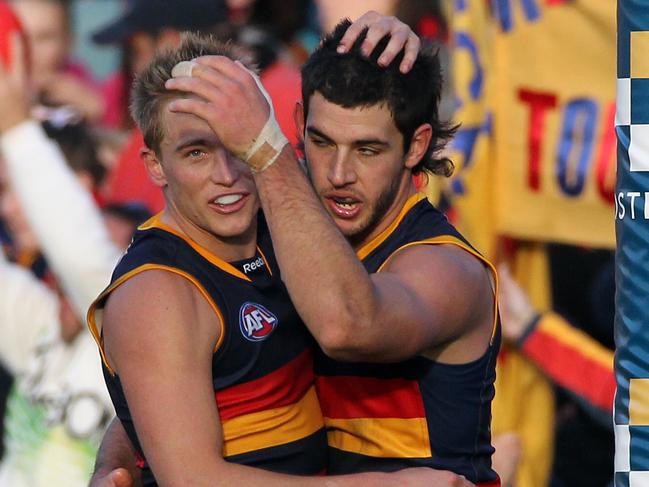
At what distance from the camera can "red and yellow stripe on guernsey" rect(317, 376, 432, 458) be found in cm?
407

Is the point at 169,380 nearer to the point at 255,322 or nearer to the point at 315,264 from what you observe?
the point at 255,322

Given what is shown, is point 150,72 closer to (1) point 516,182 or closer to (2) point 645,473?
(2) point 645,473

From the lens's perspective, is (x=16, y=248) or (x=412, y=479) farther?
(x=16, y=248)

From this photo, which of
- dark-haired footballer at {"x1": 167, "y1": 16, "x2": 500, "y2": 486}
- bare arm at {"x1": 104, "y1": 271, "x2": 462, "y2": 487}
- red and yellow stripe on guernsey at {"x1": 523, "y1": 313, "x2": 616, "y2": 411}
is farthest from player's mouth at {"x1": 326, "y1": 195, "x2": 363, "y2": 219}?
red and yellow stripe on guernsey at {"x1": 523, "y1": 313, "x2": 616, "y2": 411}

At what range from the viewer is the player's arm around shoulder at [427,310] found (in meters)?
3.65

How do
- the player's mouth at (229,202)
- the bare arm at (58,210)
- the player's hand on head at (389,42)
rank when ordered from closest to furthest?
the player's mouth at (229,202) → the player's hand on head at (389,42) → the bare arm at (58,210)

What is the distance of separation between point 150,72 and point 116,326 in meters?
0.75

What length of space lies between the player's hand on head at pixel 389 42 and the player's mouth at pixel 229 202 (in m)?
0.58

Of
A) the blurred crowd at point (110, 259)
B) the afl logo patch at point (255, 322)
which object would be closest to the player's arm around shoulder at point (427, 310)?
the afl logo patch at point (255, 322)

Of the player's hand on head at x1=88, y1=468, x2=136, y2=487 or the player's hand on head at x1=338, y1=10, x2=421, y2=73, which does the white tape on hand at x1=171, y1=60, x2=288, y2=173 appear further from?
the player's hand on head at x1=88, y1=468, x2=136, y2=487

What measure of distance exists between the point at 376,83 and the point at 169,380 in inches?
43.0

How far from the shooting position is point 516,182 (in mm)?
7129

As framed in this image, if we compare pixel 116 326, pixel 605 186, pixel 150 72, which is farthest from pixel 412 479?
pixel 605 186

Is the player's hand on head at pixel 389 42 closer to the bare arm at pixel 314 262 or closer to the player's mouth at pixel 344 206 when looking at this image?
the player's mouth at pixel 344 206
